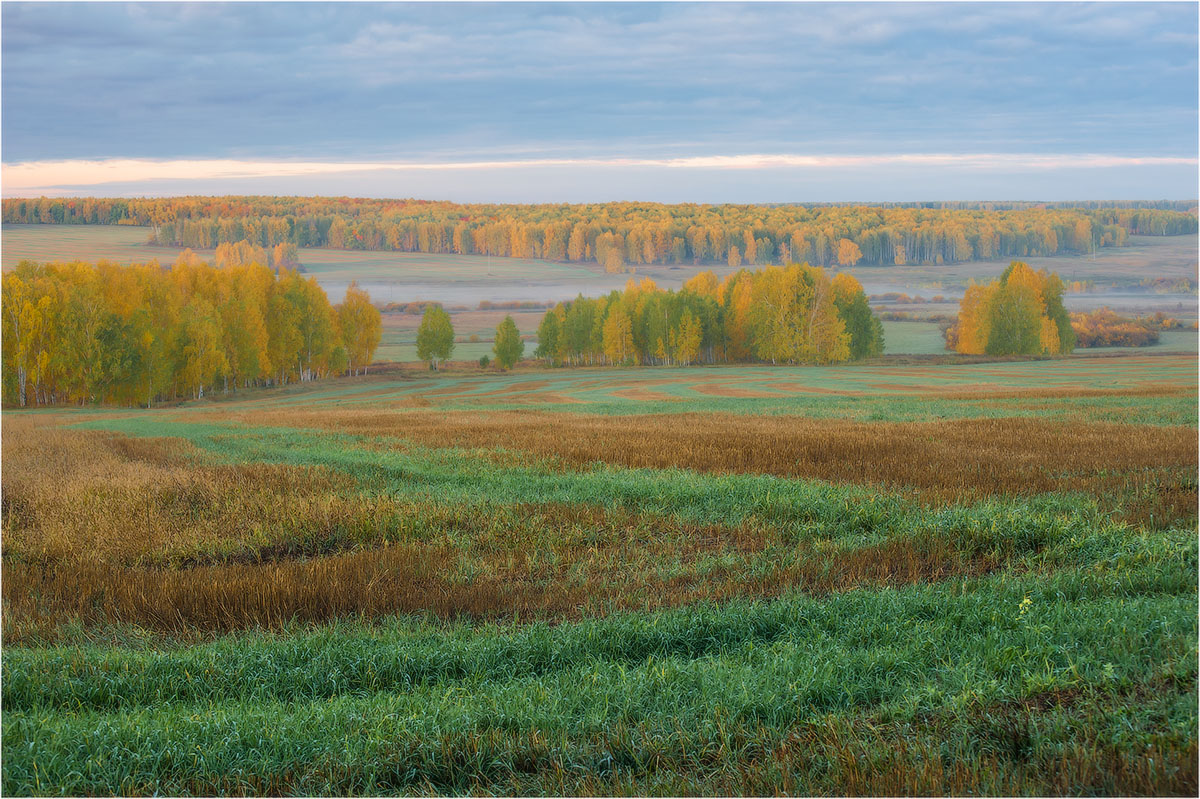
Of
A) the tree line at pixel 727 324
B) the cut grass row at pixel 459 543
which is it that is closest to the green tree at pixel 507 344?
the tree line at pixel 727 324

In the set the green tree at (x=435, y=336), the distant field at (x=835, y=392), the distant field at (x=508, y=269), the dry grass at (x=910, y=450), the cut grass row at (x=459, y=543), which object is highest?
the distant field at (x=508, y=269)

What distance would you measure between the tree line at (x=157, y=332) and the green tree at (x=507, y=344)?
53.5 ft

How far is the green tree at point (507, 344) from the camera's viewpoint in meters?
92.2

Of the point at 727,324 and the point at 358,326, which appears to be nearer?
the point at 358,326

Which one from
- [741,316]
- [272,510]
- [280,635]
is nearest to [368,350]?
[741,316]

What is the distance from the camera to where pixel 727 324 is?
3688 inches

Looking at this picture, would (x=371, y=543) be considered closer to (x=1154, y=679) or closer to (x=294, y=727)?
(x=294, y=727)

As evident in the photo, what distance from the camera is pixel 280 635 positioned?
7.11 m

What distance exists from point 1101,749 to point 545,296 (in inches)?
6434

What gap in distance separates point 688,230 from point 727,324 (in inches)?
3299

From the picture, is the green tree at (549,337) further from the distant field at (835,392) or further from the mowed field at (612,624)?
the mowed field at (612,624)

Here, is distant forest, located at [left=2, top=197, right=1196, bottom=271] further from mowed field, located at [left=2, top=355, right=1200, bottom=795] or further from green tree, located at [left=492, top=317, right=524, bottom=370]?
mowed field, located at [left=2, top=355, right=1200, bottom=795]

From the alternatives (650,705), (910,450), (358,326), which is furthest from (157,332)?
(650,705)

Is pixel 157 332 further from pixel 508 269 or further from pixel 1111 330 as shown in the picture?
pixel 508 269
